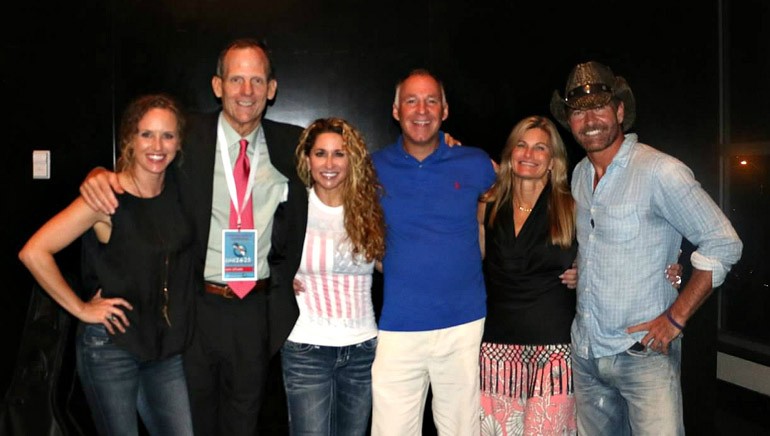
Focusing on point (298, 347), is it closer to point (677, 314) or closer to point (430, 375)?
point (430, 375)

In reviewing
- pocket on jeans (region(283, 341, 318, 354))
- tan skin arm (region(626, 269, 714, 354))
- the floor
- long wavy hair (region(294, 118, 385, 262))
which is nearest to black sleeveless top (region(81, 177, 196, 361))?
pocket on jeans (region(283, 341, 318, 354))

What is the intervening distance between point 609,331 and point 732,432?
239 cm

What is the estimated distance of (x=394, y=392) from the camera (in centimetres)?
285

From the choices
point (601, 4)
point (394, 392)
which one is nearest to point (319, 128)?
point (394, 392)

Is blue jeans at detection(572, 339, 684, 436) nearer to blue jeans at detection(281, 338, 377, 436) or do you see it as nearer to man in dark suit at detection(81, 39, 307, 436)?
blue jeans at detection(281, 338, 377, 436)

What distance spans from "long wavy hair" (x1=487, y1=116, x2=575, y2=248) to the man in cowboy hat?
0.10 metres

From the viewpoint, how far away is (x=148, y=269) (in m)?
2.42

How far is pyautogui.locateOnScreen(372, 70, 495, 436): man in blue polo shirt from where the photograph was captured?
2.83m

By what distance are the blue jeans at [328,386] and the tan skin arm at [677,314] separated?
40.8 inches

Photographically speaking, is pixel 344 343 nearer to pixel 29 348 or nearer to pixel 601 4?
pixel 29 348

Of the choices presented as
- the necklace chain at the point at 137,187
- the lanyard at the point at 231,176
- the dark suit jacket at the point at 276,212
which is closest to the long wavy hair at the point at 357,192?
the dark suit jacket at the point at 276,212

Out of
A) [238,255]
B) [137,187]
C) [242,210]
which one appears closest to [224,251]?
[238,255]

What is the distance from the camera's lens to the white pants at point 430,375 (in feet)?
9.30

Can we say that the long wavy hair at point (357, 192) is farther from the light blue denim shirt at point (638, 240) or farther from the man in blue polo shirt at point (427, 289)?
the light blue denim shirt at point (638, 240)
